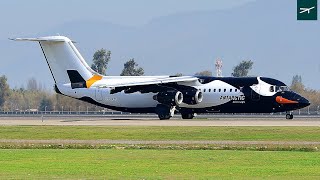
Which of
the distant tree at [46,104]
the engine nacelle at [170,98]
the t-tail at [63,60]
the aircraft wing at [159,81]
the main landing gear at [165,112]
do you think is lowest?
the distant tree at [46,104]

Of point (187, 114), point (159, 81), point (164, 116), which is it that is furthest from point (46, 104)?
point (164, 116)

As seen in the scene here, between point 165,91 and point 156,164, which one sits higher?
point 165,91

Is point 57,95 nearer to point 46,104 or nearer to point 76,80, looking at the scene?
point 46,104

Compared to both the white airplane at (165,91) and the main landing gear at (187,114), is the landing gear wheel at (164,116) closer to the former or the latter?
the white airplane at (165,91)

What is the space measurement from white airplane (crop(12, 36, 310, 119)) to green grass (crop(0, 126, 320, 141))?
19.0 meters

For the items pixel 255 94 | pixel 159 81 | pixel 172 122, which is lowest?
pixel 172 122

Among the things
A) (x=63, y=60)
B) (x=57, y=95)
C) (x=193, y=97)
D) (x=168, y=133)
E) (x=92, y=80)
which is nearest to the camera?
(x=168, y=133)

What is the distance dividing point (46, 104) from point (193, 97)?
7401 centimetres

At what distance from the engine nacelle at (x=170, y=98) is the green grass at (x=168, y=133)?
64.2ft

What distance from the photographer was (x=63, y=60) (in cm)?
8438

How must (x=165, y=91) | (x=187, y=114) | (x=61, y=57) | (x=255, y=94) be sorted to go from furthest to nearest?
(x=61, y=57)
(x=187, y=114)
(x=165, y=91)
(x=255, y=94)

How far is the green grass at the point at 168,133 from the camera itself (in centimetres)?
5022

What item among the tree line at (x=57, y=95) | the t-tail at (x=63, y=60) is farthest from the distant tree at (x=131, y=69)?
the t-tail at (x=63, y=60)

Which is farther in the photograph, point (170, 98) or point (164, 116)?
point (164, 116)
